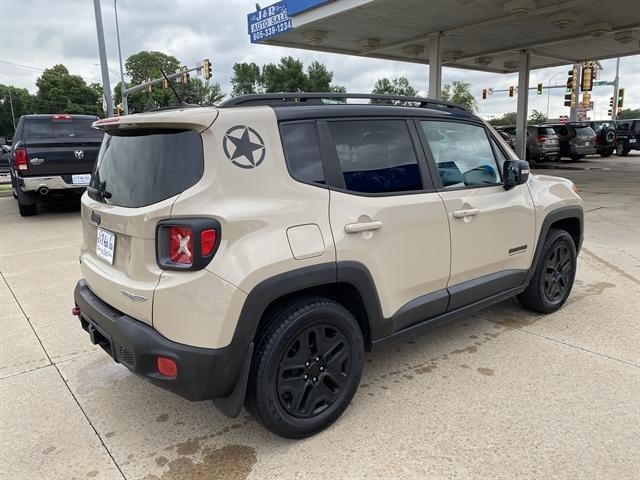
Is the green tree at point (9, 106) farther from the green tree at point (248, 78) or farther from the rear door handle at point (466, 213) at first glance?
the rear door handle at point (466, 213)

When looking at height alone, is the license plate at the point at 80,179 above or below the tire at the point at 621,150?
above

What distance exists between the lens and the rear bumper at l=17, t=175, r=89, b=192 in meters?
8.66

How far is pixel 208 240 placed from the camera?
2.23 meters

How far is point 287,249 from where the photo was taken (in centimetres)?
240

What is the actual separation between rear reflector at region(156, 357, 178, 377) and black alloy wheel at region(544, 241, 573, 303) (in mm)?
3153

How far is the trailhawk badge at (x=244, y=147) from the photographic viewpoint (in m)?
2.38

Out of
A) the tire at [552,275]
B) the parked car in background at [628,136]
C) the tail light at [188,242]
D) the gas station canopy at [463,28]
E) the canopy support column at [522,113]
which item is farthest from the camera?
the parked car in background at [628,136]

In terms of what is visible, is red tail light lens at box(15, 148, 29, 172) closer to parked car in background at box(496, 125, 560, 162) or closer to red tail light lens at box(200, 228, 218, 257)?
red tail light lens at box(200, 228, 218, 257)

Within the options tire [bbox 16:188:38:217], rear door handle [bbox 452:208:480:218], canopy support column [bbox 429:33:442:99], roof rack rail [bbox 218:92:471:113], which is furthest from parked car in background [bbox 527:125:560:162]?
roof rack rail [bbox 218:92:471:113]

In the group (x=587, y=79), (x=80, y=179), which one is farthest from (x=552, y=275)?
(x=587, y=79)

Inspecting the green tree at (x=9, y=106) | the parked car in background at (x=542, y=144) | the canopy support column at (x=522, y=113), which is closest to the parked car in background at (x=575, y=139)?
the parked car in background at (x=542, y=144)

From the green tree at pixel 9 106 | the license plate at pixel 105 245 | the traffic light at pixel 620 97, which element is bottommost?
the license plate at pixel 105 245

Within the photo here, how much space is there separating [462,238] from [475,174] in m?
0.55

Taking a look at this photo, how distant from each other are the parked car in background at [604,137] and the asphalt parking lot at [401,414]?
2391 centimetres
